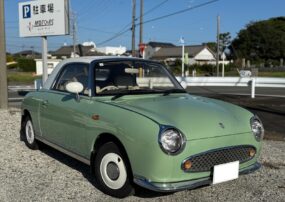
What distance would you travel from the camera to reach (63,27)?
12.1 meters

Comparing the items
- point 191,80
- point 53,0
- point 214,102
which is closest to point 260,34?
point 191,80

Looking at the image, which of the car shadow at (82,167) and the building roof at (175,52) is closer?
the car shadow at (82,167)

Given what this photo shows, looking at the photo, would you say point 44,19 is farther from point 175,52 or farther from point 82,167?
point 175,52

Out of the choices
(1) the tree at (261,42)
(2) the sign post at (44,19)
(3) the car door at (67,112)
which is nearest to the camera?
(3) the car door at (67,112)

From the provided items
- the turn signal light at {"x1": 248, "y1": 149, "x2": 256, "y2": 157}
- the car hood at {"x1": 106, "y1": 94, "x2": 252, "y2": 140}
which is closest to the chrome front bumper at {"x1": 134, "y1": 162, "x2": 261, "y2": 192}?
the car hood at {"x1": 106, "y1": 94, "x2": 252, "y2": 140}

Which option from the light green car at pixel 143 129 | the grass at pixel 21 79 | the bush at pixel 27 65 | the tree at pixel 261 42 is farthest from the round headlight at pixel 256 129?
the tree at pixel 261 42

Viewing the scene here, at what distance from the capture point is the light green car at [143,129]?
12.0 ft

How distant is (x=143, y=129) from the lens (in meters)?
3.69

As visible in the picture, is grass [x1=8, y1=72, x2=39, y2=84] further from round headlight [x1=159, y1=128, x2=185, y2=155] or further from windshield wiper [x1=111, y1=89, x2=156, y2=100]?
round headlight [x1=159, y1=128, x2=185, y2=155]

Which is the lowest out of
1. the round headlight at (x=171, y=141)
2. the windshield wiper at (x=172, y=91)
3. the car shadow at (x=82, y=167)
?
the car shadow at (x=82, y=167)

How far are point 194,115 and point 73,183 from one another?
1751 millimetres

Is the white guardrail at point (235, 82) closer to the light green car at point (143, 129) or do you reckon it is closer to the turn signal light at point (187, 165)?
the light green car at point (143, 129)

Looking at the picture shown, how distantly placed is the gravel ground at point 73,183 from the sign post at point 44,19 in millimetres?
6198

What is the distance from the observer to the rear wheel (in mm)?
6305
